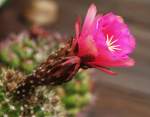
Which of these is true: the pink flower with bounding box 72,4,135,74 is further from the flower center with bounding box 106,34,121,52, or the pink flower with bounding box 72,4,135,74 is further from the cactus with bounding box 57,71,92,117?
the cactus with bounding box 57,71,92,117

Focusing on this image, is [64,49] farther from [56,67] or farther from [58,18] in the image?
[58,18]

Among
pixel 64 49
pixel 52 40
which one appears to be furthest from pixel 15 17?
pixel 64 49

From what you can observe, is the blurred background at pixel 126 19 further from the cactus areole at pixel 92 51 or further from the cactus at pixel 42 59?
the cactus areole at pixel 92 51

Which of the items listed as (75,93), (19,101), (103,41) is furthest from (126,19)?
(103,41)

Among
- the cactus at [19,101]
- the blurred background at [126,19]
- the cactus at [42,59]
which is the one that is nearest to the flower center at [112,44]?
the cactus at [19,101]

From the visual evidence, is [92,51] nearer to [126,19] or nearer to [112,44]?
[112,44]

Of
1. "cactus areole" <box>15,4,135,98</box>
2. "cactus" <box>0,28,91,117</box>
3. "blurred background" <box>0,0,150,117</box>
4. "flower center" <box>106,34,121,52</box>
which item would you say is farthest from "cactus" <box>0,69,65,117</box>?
"blurred background" <box>0,0,150,117</box>
